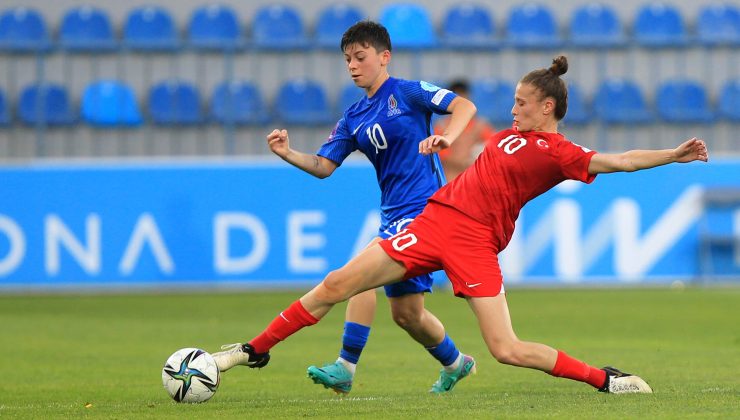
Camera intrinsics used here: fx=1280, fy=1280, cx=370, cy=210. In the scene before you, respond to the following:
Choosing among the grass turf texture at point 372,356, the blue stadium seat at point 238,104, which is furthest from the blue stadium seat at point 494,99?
the grass turf texture at point 372,356

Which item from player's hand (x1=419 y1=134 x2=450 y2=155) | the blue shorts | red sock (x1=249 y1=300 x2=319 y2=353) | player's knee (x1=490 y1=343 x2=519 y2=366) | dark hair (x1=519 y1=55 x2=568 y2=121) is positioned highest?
dark hair (x1=519 y1=55 x2=568 y2=121)

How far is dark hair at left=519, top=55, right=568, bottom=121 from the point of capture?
21.3 feet

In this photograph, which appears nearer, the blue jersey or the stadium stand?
the blue jersey

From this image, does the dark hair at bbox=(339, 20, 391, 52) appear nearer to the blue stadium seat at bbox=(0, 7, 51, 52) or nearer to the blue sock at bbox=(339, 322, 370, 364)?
the blue sock at bbox=(339, 322, 370, 364)

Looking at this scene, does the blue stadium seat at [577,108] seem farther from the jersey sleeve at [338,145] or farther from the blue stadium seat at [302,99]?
the jersey sleeve at [338,145]

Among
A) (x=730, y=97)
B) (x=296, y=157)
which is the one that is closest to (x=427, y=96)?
(x=296, y=157)

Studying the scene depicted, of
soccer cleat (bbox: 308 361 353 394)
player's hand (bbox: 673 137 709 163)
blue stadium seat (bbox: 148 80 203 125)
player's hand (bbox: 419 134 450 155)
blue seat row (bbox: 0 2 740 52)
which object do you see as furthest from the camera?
blue seat row (bbox: 0 2 740 52)

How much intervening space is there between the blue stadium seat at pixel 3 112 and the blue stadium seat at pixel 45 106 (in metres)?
0.17

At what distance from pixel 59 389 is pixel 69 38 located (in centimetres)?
1234

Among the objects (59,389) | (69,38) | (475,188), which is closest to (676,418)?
(475,188)

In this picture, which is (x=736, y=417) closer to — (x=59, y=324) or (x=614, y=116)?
(x=59, y=324)

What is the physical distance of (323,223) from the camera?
632 inches

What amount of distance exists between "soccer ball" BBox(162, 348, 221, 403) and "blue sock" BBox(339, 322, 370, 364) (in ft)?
2.91

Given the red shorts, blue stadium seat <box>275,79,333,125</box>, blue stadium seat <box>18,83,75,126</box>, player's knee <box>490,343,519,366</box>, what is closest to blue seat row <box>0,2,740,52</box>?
blue stadium seat <box>275,79,333,125</box>
